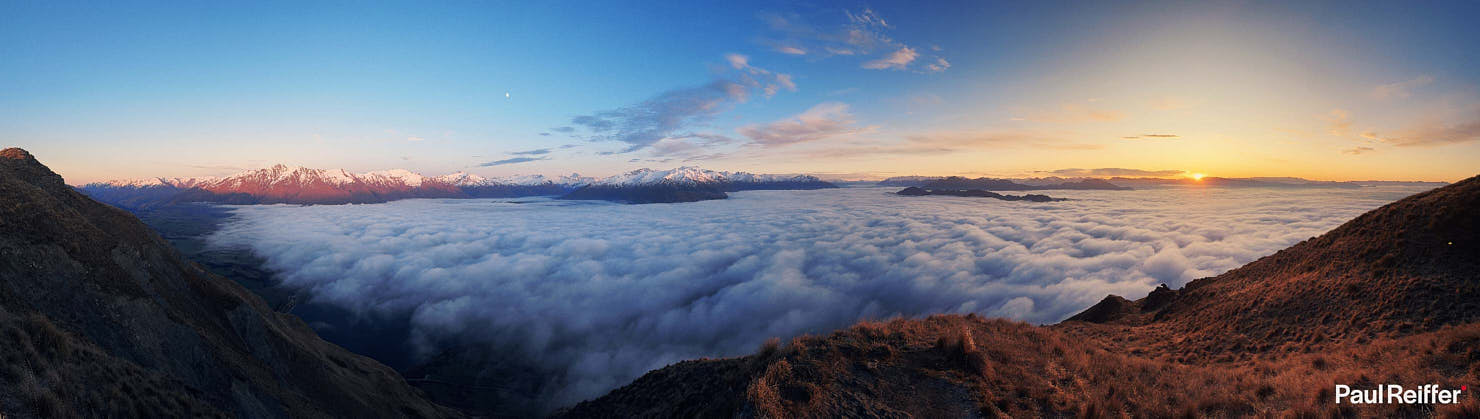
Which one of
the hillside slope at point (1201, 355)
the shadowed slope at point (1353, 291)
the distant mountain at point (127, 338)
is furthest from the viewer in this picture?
the shadowed slope at point (1353, 291)

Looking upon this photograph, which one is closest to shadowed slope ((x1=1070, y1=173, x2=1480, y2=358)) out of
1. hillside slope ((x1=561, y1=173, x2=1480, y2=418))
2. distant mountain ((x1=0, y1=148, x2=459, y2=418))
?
hillside slope ((x1=561, y1=173, x2=1480, y2=418))

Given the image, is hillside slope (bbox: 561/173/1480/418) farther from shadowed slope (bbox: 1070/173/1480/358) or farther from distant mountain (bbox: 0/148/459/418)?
distant mountain (bbox: 0/148/459/418)

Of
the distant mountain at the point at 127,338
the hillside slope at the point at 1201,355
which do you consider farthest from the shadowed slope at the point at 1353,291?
the distant mountain at the point at 127,338

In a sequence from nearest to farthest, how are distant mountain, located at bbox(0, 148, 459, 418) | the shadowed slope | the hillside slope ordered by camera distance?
distant mountain, located at bbox(0, 148, 459, 418)
the hillside slope
the shadowed slope

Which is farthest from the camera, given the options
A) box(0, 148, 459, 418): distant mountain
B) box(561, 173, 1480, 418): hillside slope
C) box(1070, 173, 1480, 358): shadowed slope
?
box(1070, 173, 1480, 358): shadowed slope

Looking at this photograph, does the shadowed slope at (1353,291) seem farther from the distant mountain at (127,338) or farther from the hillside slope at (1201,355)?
the distant mountain at (127,338)

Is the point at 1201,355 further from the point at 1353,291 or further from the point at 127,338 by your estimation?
the point at 127,338
